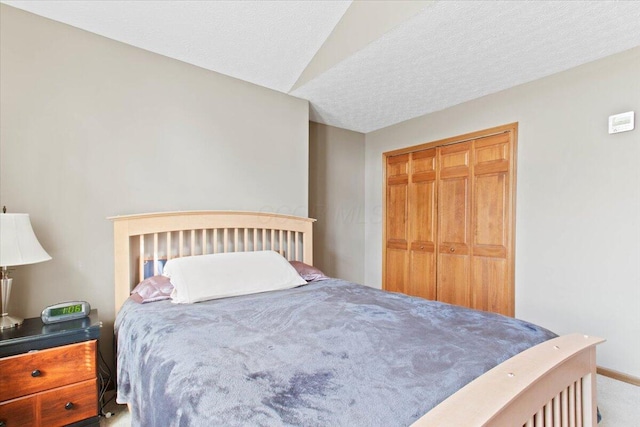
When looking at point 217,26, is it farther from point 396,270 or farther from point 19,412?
point 396,270

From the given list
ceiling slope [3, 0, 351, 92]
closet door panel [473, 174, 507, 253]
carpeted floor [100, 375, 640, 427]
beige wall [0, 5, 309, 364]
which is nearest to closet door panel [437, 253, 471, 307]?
closet door panel [473, 174, 507, 253]

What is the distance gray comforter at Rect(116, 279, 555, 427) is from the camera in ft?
2.78

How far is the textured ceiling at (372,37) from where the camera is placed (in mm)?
1906

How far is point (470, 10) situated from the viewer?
71.7 inches

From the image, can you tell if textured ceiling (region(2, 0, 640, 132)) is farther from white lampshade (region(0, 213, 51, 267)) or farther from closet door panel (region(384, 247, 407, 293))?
closet door panel (region(384, 247, 407, 293))

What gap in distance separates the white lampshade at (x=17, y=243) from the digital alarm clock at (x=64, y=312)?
296mm

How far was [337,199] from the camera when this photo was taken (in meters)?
4.05

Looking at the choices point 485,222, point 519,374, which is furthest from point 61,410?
point 485,222

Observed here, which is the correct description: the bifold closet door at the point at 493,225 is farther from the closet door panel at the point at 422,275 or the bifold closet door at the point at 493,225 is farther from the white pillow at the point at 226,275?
the white pillow at the point at 226,275

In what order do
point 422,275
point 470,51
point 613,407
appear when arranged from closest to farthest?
point 613,407, point 470,51, point 422,275

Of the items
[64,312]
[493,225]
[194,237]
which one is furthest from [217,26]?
[493,225]

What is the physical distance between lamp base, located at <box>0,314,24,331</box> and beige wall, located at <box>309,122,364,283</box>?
259cm

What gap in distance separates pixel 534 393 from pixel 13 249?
7.70 ft

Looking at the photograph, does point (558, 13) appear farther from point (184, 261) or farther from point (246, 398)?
point (184, 261)
